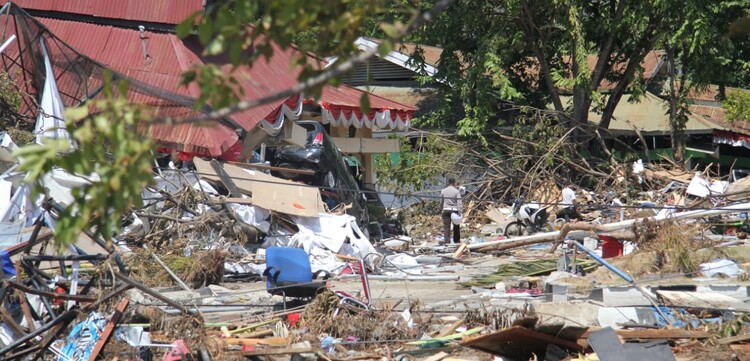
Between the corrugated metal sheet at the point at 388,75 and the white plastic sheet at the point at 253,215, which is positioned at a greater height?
the corrugated metal sheet at the point at 388,75

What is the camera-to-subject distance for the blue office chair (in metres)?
10.0

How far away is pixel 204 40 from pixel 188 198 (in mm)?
11902

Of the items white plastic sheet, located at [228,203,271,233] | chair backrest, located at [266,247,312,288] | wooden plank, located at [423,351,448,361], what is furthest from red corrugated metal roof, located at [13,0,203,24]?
wooden plank, located at [423,351,448,361]

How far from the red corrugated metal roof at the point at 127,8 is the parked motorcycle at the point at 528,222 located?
7.91 m

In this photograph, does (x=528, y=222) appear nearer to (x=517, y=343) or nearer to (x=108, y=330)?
(x=517, y=343)

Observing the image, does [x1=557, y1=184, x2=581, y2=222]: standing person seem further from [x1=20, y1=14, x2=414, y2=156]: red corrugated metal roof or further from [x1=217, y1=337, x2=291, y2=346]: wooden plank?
[x1=217, y1=337, x2=291, y2=346]: wooden plank

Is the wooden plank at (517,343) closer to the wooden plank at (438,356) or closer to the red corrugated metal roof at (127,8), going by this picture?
the wooden plank at (438,356)

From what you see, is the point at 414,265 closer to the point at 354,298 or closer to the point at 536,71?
the point at 354,298

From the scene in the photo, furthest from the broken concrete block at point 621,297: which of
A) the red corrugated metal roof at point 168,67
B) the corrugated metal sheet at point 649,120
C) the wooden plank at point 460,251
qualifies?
the corrugated metal sheet at point 649,120

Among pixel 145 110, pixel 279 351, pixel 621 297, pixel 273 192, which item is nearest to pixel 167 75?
pixel 273 192

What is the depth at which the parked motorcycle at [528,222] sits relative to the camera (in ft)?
64.1

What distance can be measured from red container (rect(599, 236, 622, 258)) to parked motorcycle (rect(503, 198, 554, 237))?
4863 millimetres

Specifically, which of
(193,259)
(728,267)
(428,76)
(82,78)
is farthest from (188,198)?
(428,76)

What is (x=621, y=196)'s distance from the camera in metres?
22.5
